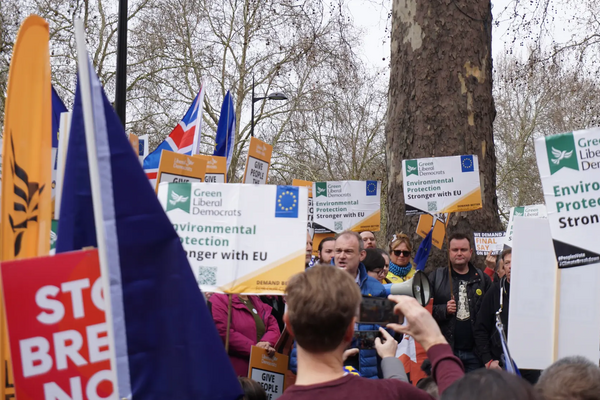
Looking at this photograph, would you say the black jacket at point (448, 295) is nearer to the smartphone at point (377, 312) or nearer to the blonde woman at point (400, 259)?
the blonde woman at point (400, 259)

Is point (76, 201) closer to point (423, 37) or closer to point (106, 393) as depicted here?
point (106, 393)

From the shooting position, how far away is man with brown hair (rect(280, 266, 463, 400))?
2.24 metres

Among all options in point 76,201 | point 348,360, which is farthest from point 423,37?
point 76,201

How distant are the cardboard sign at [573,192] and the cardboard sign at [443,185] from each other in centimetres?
342

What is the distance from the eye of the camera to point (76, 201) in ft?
8.79

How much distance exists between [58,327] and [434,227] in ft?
19.6

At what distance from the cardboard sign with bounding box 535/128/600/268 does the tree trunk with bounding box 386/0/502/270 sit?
189 inches

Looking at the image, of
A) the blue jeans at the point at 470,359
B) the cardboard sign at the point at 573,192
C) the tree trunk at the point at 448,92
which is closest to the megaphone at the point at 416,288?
the cardboard sign at the point at 573,192

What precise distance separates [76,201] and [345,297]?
1.03 m

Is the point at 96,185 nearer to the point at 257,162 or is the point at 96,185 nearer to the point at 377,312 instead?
the point at 377,312

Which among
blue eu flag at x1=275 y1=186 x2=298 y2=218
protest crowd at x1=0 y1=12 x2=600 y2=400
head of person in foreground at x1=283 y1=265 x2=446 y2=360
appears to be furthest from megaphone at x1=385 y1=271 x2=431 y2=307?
blue eu flag at x1=275 y1=186 x2=298 y2=218

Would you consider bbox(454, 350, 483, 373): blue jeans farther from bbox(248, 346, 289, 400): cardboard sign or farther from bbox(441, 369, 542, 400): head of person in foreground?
bbox(441, 369, 542, 400): head of person in foreground

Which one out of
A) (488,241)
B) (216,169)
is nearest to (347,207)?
(488,241)

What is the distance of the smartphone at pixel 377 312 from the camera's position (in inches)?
102
